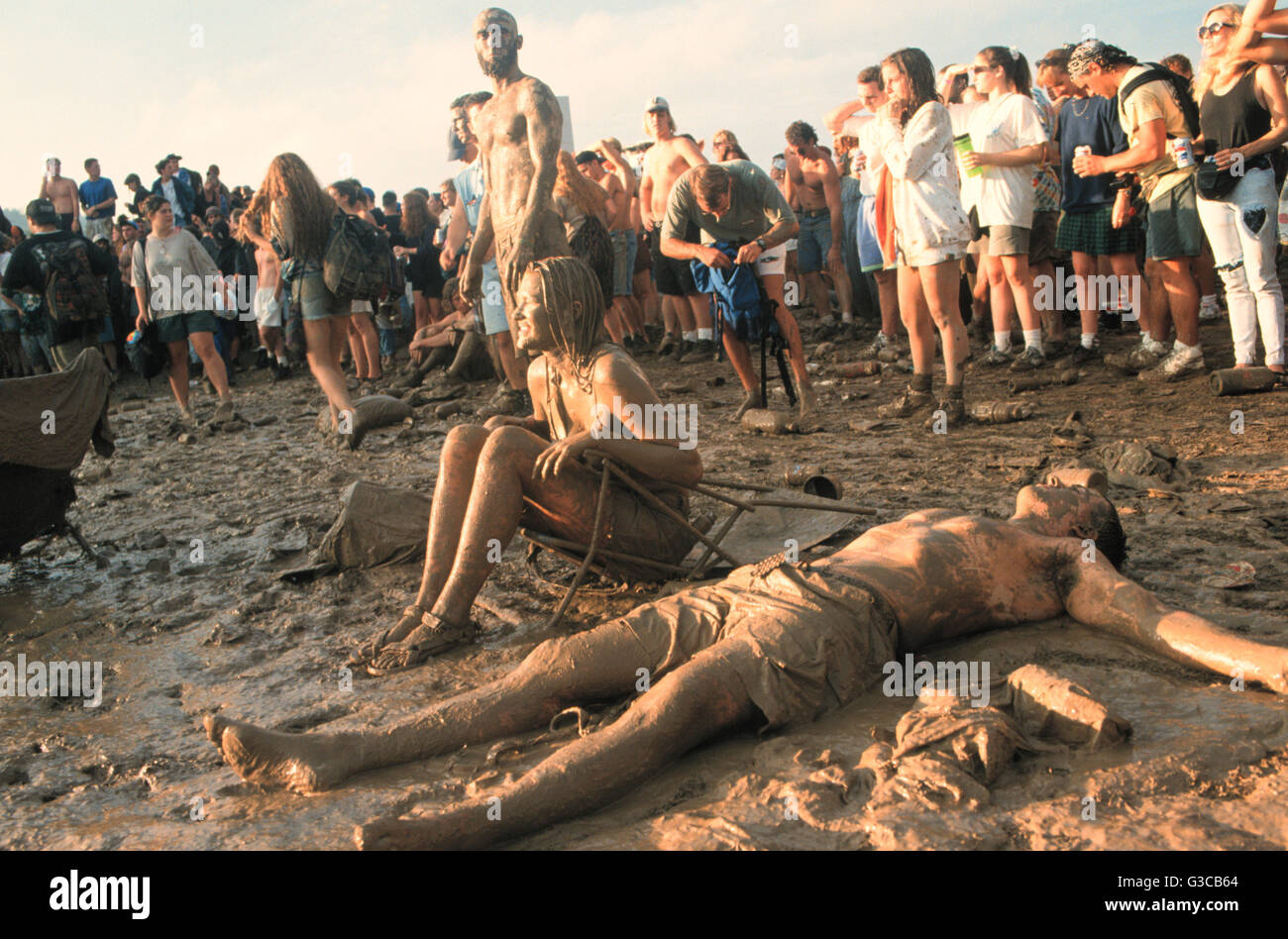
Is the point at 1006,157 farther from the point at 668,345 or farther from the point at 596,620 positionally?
the point at 596,620

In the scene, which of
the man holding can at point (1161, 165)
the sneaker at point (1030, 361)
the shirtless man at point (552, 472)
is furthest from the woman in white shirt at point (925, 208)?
the shirtless man at point (552, 472)

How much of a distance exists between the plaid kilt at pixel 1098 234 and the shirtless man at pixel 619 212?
4.27m

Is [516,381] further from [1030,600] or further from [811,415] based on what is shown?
[1030,600]

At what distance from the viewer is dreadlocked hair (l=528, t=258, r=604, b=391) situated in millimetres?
3799

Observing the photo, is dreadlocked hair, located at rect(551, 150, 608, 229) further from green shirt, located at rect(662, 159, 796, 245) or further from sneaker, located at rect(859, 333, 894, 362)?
sneaker, located at rect(859, 333, 894, 362)

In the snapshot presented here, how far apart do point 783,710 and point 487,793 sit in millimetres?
799

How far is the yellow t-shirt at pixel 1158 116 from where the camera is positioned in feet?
21.0

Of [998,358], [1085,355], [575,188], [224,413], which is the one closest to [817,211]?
[575,188]

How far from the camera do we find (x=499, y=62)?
6.15m

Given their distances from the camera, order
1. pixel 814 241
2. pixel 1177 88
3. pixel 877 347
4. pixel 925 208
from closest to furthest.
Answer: pixel 925 208
pixel 1177 88
pixel 877 347
pixel 814 241

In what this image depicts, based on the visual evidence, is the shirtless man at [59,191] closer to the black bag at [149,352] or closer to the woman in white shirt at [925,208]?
the black bag at [149,352]

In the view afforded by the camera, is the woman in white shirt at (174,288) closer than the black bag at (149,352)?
Yes

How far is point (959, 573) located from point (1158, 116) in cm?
473

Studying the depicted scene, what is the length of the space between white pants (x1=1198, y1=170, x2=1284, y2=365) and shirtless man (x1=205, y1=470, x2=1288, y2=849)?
11.3 ft
